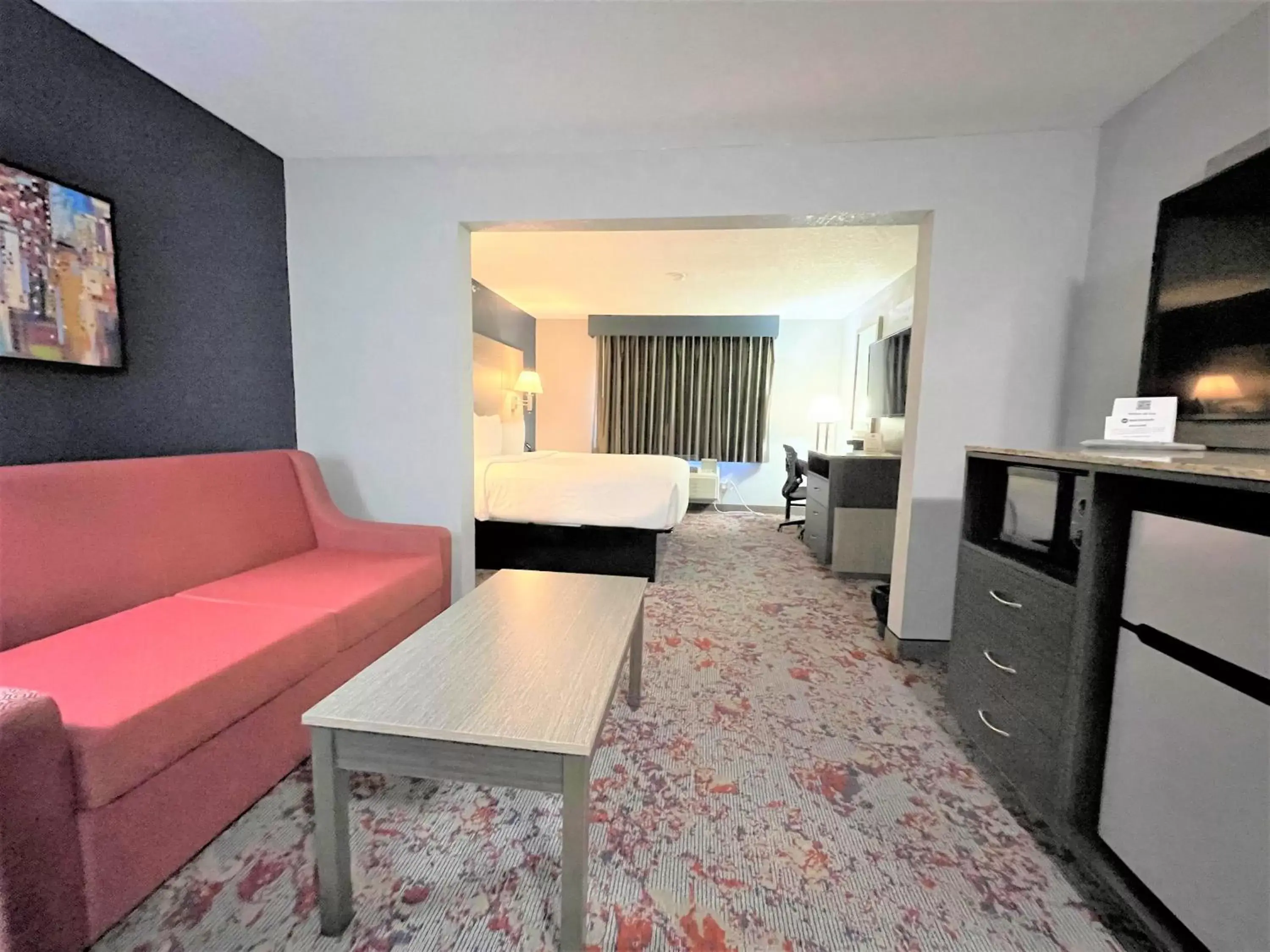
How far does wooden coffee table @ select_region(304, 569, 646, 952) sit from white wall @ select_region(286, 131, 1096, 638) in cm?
151

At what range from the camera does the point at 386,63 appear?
1.70 metres

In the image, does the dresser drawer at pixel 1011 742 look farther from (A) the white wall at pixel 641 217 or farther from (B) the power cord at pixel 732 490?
(B) the power cord at pixel 732 490

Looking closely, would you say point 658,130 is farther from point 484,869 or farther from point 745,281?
point 484,869

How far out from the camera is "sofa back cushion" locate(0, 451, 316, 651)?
4.28ft

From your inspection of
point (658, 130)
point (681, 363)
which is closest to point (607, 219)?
point (658, 130)

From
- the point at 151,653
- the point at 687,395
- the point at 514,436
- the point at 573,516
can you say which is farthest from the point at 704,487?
the point at 151,653

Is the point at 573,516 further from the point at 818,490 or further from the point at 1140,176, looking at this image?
the point at 1140,176

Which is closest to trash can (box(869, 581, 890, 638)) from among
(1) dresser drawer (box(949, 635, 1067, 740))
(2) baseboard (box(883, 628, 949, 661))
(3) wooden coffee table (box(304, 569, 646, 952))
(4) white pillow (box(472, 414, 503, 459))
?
(2) baseboard (box(883, 628, 949, 661))

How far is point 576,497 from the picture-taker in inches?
119

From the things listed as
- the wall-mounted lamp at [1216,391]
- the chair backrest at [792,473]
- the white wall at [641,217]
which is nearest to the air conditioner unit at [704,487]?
the chair backrest at [792,473]

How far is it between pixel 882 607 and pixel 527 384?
13.8ft

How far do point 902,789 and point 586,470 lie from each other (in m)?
2.27

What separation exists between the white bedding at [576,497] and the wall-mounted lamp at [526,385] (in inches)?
93.4

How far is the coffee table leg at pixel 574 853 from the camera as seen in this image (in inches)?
33.9
